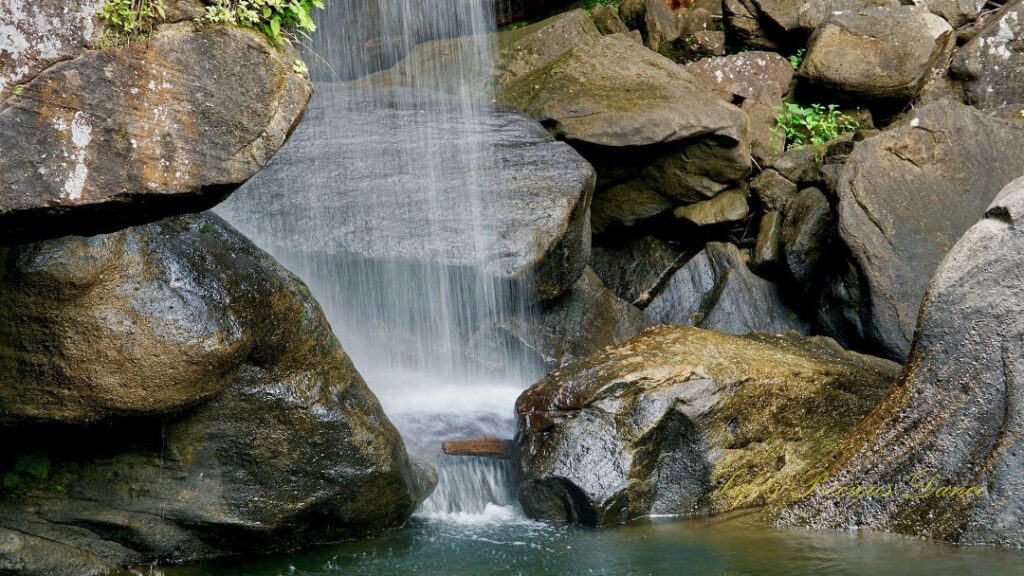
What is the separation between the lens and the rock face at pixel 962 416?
495cm

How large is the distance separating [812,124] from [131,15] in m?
9.21

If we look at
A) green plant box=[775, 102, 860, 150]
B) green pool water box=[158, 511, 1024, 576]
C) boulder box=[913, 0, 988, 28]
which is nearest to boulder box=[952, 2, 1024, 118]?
boulder box=[913, 0, 988, 28]

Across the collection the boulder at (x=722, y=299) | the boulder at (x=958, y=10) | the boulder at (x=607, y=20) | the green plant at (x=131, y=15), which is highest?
the boulder at (x=607, y=20)

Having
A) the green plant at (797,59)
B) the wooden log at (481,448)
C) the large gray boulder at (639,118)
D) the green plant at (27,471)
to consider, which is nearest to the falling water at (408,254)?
the wooden log at (481,448)

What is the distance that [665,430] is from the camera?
5984 mm

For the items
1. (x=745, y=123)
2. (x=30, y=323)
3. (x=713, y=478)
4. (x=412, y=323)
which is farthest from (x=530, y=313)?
(x=30, y=323)

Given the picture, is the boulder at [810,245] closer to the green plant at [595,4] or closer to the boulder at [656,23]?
the boulder at [656,23]

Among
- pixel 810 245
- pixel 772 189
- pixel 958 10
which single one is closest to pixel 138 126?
pixel 810 245

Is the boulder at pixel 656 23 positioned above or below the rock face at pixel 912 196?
above

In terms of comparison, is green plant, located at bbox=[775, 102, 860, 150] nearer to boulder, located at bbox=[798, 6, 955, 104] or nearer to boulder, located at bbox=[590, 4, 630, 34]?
boulder, located at bbox=[798, 6, 955, 104]

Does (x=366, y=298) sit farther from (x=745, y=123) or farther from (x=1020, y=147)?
(x=1020, y=147)

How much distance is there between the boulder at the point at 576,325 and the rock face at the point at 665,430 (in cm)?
168

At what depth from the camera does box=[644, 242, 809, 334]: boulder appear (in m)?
9.34

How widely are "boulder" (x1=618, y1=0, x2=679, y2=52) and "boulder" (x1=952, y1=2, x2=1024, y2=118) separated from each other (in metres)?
3.56
